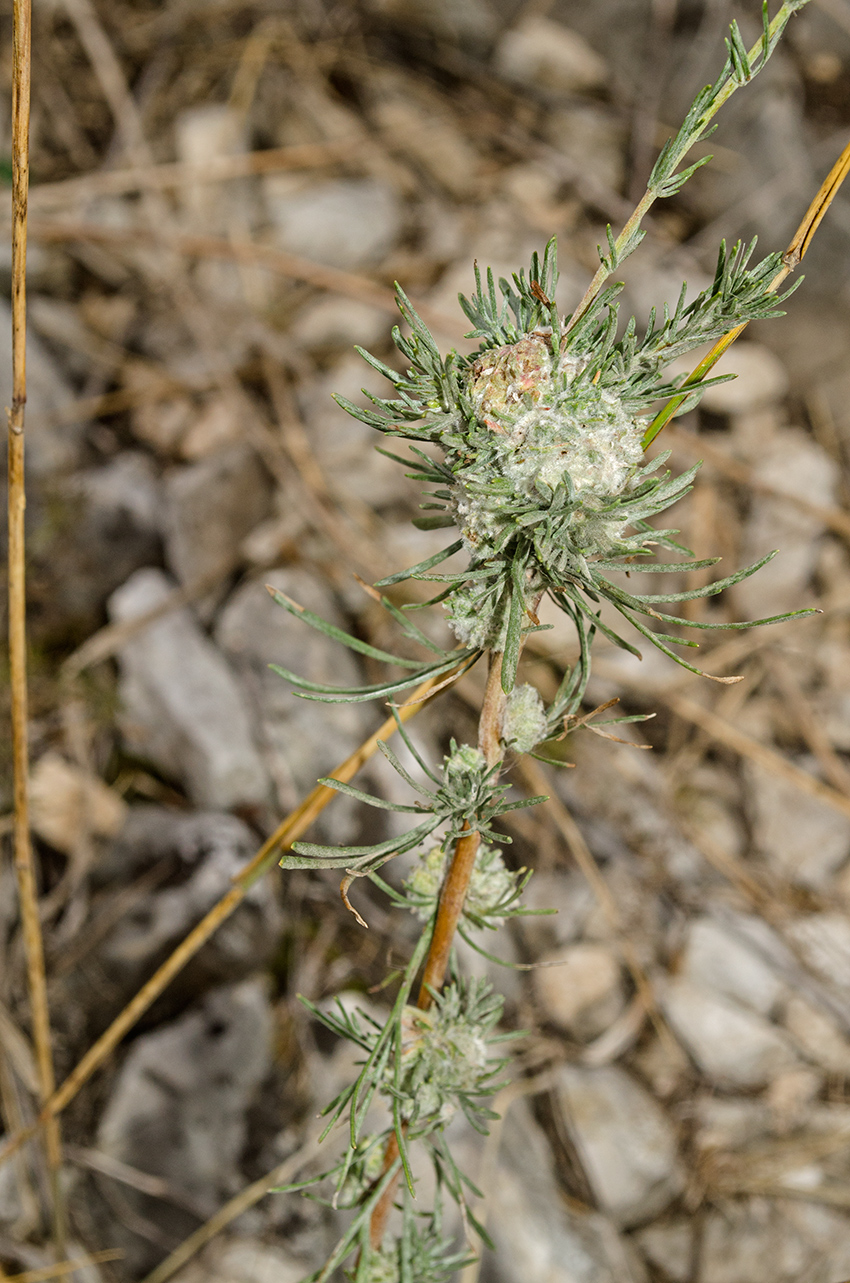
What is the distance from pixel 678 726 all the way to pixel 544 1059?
3.36 ft

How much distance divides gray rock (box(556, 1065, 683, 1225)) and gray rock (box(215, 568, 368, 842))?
0.80 metres

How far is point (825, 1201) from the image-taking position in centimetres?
198

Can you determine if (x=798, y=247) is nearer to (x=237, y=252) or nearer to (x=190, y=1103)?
(x=190, y=1103)

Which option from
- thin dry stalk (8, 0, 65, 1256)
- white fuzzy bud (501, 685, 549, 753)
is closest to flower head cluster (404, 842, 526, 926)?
white fuzzy bud (501, 685, 549, 753)

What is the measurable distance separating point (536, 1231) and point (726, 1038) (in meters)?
0.69

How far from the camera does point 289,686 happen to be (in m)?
2.25

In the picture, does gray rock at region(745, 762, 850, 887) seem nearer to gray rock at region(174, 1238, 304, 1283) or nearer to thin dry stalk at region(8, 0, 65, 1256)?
gray rock at region(174, 1238, 304, 1283)

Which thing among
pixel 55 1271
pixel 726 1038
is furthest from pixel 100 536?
pixel 726 1038

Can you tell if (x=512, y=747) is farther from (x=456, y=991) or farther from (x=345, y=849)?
(x=456, y=991)

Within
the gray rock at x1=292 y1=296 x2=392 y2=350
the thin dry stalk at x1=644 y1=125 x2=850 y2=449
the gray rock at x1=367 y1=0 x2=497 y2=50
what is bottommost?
the thin dry stalk at x1=644 y1=125 x2=850 y2=449

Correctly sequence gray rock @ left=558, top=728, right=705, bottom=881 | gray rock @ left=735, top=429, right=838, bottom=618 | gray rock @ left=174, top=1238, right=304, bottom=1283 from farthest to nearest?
gray rock @ left=735, top=429, right=838, bottom=618 → gray rock @ left=558, top=728, right=705, bottom=881 → gray rock @ left=174, top=1238, right=304, bottom=1283

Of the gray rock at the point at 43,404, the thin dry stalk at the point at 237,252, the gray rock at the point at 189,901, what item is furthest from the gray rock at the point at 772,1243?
the gray rock at the point at 43,404

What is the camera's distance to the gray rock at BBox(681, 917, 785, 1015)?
2172 millimetres

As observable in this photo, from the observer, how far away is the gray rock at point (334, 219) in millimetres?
3197
